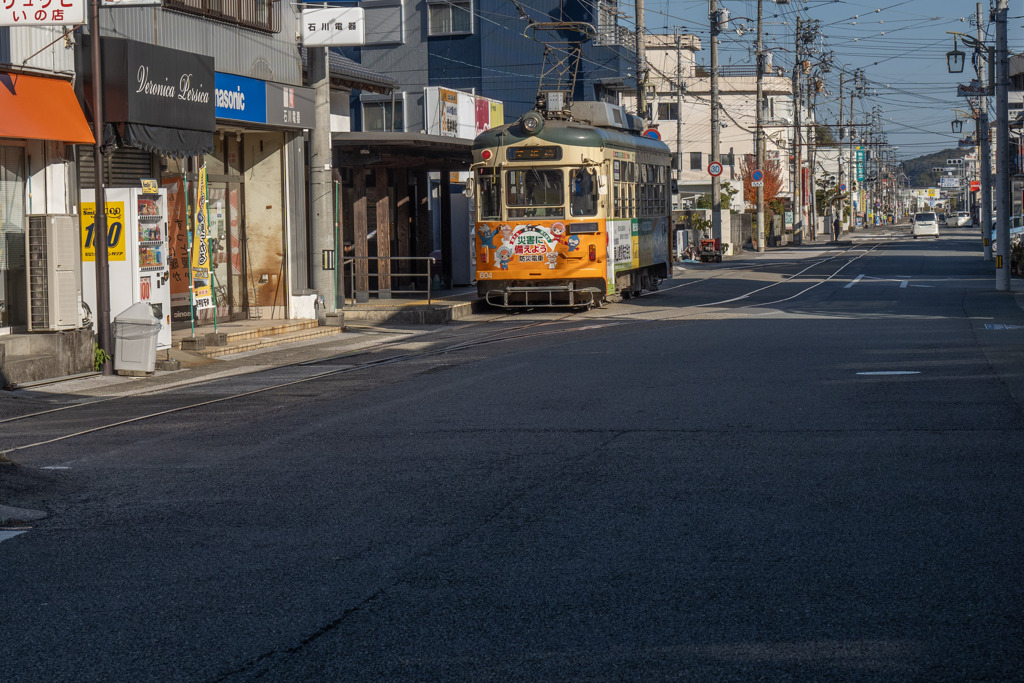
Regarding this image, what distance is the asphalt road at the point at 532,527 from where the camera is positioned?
499cm

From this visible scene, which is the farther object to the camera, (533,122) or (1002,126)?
(1002,126)

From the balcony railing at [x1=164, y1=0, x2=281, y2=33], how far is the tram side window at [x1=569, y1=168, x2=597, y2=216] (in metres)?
6.37

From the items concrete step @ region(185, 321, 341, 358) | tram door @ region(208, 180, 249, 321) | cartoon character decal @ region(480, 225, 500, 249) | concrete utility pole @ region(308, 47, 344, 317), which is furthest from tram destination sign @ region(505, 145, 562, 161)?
tram door @ region(208, 180, 249, 321)

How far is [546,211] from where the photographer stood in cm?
2480

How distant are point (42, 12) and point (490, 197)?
11.6 metres

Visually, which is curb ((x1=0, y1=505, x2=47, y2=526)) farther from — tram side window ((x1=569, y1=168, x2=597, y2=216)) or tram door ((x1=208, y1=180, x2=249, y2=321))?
tram side window ((x1=569, y1=168, x2=597, y2=216))

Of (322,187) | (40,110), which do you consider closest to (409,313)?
(322,187)

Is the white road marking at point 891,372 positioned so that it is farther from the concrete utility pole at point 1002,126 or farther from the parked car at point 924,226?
the parked car at point 924,226

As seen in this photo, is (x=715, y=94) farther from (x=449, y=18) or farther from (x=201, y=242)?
(x=201, y=242)

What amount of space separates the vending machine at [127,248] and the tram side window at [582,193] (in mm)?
9501

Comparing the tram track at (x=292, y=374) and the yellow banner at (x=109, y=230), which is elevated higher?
the yellow banner at (x=109, y=230)

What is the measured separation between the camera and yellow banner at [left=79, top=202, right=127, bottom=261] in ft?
54.0

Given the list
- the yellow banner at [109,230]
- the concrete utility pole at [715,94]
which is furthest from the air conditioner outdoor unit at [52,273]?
the concrete utility pole at [715,94]

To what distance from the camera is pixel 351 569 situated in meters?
6.23
